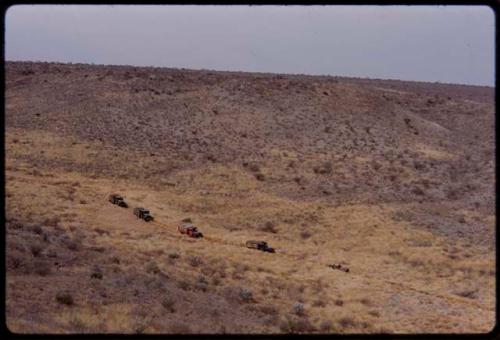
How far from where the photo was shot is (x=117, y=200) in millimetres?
20062

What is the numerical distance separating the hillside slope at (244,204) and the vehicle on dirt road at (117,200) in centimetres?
38

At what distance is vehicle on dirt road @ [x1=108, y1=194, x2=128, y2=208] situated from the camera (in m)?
19.8

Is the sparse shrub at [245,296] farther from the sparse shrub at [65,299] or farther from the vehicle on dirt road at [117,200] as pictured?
the vehicle on dirt road at [117,200]

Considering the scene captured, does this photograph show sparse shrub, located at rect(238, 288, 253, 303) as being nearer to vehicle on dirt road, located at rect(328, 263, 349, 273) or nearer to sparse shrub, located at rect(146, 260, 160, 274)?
sparse shrub, located at rect(146, 260, 160, 274)

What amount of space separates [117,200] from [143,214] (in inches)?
75.0

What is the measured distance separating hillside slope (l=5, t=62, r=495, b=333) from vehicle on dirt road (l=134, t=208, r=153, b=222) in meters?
0.34

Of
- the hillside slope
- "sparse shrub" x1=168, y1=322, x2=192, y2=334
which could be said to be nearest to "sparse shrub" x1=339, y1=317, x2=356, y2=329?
the hillside slope

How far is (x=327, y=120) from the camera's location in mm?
35719

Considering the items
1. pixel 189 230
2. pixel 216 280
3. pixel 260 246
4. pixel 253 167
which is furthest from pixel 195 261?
pixel 253 167

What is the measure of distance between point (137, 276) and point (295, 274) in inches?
174

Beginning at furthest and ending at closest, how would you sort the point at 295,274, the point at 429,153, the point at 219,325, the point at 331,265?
the point at 429,153 → the point at 331,265 → the point at 295,274 → the point at 219,325

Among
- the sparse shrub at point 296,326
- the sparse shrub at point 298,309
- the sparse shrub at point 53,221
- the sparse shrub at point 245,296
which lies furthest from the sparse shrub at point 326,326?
the sparse shrub at point 53,221

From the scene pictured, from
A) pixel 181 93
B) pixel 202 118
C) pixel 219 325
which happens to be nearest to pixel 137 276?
pixel 219 325
